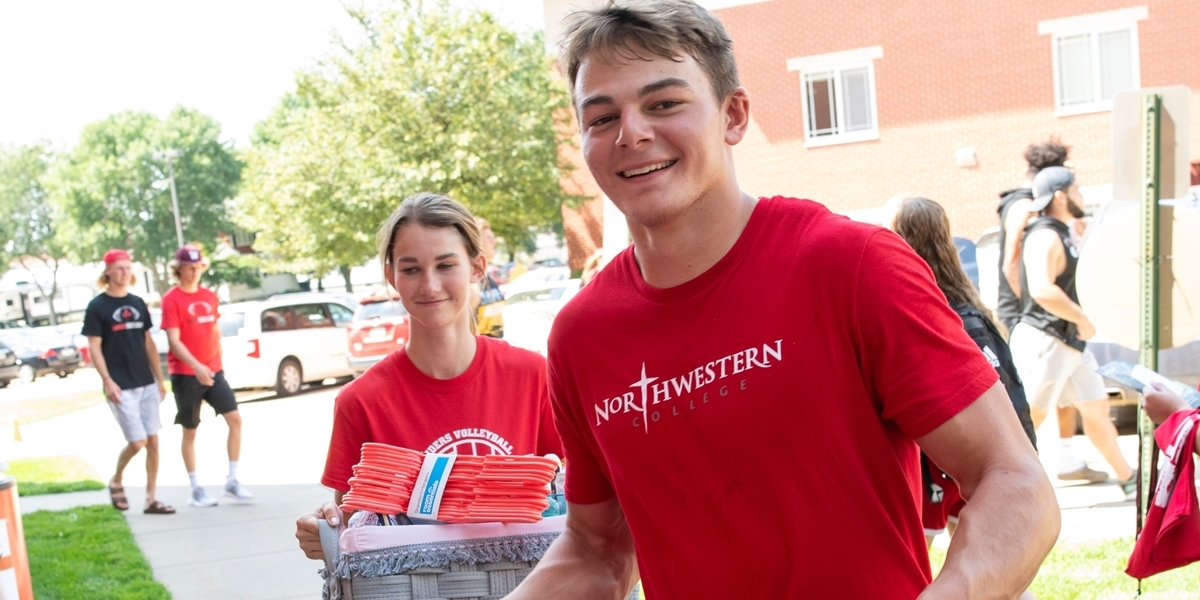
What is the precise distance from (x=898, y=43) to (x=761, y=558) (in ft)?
77.2

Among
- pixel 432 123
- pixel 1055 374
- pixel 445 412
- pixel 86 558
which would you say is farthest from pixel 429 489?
pixel 432 123

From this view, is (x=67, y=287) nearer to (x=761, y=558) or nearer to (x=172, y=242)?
(x=172, y=242)

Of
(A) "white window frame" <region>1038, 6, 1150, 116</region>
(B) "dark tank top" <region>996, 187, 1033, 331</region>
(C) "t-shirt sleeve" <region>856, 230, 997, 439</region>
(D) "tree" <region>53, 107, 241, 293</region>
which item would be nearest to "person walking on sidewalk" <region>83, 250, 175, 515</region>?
(B) "dark tank top" <region>996, 187, 1033, 331</region>

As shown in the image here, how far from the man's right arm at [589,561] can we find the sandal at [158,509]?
8566mm

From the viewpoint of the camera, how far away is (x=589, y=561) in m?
2.04

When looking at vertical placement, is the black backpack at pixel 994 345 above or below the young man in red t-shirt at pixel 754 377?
below

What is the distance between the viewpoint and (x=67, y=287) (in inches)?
2522

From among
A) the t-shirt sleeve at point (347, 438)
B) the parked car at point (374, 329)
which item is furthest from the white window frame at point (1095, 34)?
the t-shirt sleeve at point (347, 438)

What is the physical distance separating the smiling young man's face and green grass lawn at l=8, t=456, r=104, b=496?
35.4ft

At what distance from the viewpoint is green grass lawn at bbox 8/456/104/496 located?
38.1ft

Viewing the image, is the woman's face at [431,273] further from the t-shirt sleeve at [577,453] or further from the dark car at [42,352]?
the dark car at [42,352]

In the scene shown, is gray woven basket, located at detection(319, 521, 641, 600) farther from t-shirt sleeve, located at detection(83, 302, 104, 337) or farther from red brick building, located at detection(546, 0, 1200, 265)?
red brick building, located at detection(546, 0, 1200, 265)

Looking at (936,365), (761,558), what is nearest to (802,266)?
(936,365)

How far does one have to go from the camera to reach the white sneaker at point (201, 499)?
10.0 metres
